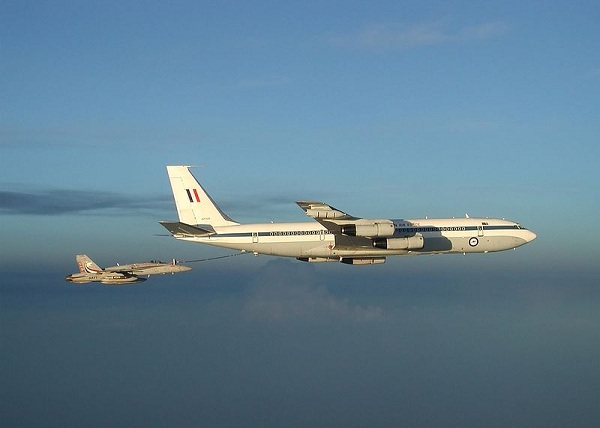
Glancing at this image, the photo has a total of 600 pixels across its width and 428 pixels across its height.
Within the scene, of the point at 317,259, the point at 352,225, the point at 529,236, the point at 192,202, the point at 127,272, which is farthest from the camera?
the point at 127,272

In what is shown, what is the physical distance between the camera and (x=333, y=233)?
7706cm

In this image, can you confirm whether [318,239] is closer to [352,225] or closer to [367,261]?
[352,225]

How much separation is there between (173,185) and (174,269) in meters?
24.8

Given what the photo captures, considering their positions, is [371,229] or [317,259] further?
[317,259]

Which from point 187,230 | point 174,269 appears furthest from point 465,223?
point 174,269

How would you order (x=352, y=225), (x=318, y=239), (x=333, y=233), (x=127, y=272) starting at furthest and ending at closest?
(x=127, y=272), (x=318, y=239), (x=333, y=233), (x=352, y=225)

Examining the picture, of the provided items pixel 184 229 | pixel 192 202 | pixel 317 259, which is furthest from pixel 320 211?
pixel 192 202

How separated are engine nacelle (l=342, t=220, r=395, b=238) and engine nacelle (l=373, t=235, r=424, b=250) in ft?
4.18

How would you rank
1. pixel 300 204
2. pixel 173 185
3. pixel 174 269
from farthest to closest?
pixel 174 269 → pixel 173 185 → pixel 300 204

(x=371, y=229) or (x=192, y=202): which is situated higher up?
(x=192, y=202)

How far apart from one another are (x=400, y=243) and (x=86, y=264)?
184 feet

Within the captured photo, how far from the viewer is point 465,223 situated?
267ft

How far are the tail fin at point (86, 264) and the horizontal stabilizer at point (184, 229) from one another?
4055 centimetres

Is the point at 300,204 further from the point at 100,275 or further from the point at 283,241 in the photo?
the point at 100,275
